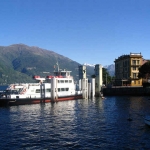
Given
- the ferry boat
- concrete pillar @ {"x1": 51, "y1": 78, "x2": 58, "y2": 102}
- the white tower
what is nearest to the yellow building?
the white tower

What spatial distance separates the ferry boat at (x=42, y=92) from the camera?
244ft

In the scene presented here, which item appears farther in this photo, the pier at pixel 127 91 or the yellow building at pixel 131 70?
the yellow building at pixel 131 70

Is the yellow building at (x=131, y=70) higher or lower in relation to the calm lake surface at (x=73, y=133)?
higher

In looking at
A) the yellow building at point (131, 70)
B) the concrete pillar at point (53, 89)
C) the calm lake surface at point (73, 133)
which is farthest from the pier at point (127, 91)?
the calm lake surface at point (73, 133)

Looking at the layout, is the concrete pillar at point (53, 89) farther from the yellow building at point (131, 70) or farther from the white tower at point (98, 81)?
the yellow building at point (131, 70)

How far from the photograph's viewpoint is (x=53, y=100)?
8256cm

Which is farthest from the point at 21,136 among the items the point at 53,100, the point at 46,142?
the point at 53,100

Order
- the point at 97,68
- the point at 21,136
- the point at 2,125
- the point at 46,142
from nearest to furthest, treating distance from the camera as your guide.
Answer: the point at 46,142 → the point at 21,136 → the point at 2,125 → the point at 97,68

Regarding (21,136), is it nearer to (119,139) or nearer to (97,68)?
(119,139)

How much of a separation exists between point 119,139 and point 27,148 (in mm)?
12740

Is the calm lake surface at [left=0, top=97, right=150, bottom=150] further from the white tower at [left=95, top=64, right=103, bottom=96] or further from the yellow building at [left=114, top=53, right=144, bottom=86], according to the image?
the yellow building at [left=114, top=53, right=144, bottom=86]

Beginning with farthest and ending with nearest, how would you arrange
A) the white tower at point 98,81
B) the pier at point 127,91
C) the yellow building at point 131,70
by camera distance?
the yellow building at point 131,70 < the pier at point 127,91 < the white tower at point 98,81

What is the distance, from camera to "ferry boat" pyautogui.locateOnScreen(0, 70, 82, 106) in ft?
244

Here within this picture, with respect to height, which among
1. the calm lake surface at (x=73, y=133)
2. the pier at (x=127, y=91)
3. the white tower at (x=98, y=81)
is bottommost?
the calm lake surface at (x=73, y=133)
